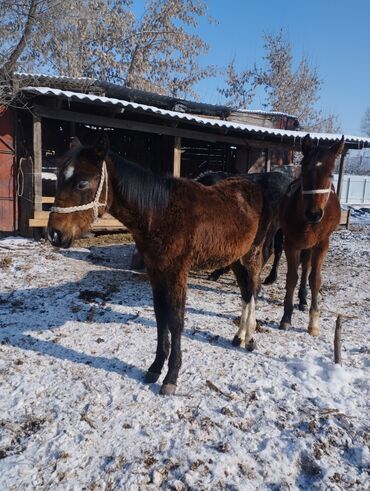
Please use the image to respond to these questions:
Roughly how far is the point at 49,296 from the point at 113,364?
2127 millimetres

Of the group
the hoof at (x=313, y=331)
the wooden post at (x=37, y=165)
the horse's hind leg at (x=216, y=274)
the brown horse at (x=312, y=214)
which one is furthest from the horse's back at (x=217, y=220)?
the wooden post at (x=37, y=165)

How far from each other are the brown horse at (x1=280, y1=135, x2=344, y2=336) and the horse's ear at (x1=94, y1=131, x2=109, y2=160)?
2287mm

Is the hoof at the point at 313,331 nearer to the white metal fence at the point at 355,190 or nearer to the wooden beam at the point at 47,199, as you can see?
the wooden beam at the point at 47,199

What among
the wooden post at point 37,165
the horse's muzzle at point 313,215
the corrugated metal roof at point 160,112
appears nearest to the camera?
the horse's muzzle at point 313,215

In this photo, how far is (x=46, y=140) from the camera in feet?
34.7

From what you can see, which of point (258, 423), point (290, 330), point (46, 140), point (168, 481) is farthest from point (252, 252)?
point (46, 140)

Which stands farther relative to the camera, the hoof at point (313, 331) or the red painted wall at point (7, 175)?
the red painted wall at point (7, 175)

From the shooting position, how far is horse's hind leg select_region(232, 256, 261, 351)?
407 centimetres

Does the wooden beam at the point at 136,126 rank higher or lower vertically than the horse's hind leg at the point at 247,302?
higher

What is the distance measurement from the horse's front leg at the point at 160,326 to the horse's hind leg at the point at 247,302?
1.06 m

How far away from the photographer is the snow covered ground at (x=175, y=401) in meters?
2.28

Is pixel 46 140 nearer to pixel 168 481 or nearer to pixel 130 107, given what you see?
pixel 130 107

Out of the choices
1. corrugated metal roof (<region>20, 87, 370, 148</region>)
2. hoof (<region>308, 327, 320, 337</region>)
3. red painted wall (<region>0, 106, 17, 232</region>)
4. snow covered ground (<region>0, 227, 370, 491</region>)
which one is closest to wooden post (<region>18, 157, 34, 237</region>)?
red painted wall (<region>0, 106, 17, 232</region>)

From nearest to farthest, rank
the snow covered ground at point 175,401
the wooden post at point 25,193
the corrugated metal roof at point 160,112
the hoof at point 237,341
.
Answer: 1. the snow covered ground at point 175,401
2. the hoof at point 237,341
3. the corrugated metal roof at point 160,112
4. the wooden post at point 25,193
